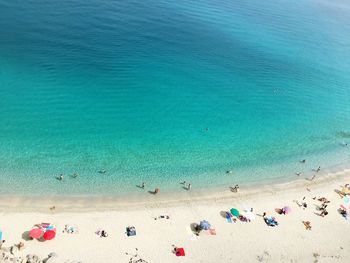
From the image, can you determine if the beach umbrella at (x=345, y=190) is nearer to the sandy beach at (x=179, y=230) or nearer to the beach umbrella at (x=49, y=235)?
the sandy beach at (x=179, y=230)

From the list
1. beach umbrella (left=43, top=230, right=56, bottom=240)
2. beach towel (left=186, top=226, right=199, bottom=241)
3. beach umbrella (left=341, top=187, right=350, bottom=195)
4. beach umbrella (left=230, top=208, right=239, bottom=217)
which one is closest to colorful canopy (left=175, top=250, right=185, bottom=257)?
beach towel (left=186, top=226, right=199, bottom=241)

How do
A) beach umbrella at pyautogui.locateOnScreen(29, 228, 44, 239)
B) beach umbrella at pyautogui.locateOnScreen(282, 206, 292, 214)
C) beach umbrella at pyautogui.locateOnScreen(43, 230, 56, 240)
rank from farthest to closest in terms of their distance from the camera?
beach umbrella at pyautogui.locateOnScreen(282, 206, 292, 214) → beach umbrella at pyautogui.locateOnScreen(43, 230, 56, 240) → beach umbrella at pyautogui.locateOnScreen(29, 228, 44, 239)

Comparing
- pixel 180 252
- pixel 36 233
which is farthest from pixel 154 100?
pixel 36 233

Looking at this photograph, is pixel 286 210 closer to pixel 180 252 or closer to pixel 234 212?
pixel 234 212

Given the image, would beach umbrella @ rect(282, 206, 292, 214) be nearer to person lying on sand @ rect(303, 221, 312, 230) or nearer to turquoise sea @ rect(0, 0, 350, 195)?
person lying on sand @ rect(303, 221, 312, 230)

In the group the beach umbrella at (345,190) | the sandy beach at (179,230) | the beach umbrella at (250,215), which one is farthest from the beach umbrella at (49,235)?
the beach umbrella at (345,190)
